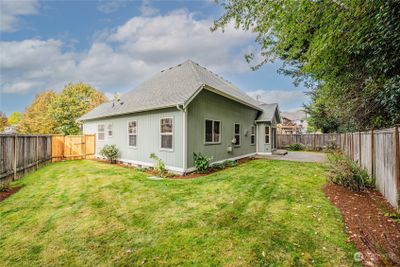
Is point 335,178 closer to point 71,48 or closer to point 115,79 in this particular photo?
point 71,48

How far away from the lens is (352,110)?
7.46 m

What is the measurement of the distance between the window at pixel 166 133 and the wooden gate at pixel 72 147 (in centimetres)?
830

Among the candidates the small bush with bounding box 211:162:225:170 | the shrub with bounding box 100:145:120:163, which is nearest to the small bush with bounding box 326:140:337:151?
the small bush with bounding box 211:162:225:170

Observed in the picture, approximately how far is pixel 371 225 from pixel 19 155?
38.0ft

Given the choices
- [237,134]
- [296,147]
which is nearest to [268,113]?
[237,134]

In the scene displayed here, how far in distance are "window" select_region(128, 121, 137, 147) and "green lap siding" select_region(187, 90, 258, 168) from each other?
401 centimetres

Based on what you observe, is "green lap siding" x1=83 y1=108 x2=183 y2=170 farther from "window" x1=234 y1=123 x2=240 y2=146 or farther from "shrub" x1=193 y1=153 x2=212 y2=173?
"window" x1=234 y1=123 x2=240 y2=146

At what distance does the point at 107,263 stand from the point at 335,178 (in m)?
6.43

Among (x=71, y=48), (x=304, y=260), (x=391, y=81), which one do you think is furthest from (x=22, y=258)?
(x=71, y=48)

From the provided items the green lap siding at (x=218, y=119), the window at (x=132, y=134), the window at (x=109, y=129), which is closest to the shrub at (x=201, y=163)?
the green lap siding at (x=218, y=119)

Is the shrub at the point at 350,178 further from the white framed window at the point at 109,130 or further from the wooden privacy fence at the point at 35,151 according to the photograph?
the white framed window at the point at 109,130

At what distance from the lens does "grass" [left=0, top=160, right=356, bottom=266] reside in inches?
105

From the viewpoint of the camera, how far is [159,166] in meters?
8.47

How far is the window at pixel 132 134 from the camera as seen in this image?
34.8 ft
